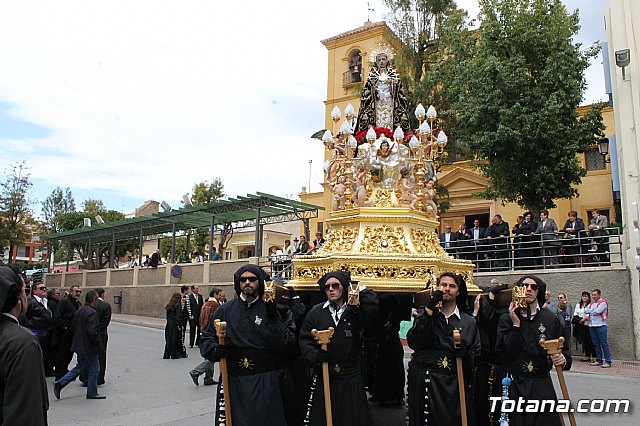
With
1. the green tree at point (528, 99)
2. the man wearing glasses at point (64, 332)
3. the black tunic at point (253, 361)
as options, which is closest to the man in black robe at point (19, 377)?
the black tunic at point (253, 361)

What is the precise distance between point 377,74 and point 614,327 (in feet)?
30.5

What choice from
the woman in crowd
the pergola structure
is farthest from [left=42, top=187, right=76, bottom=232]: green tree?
the woman in crowd

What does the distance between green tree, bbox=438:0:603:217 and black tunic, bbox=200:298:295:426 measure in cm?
1275

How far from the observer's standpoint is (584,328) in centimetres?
1156

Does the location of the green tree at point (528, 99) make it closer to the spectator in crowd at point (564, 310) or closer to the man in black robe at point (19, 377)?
the spectator in crowd at point (564, 310)

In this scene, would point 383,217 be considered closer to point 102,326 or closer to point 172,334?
point 102,326

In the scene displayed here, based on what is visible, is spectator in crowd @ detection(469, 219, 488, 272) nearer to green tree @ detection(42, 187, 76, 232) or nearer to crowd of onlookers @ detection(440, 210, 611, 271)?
crowd of onlookers @ detection(440, 210, 611, 271)

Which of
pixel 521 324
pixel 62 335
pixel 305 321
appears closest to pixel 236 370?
pixel 305 321

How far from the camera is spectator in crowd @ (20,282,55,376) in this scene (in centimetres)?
827

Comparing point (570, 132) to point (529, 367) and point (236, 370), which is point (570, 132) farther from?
point (236, 370)

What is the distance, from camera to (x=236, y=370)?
450 centimetres

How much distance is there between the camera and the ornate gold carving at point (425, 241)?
5.06m

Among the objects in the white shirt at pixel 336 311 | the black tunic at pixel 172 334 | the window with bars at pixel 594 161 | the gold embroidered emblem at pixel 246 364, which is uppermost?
the window with bars at pixel 594 161

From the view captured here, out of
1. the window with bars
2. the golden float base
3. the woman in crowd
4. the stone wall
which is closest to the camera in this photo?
the golden float base
